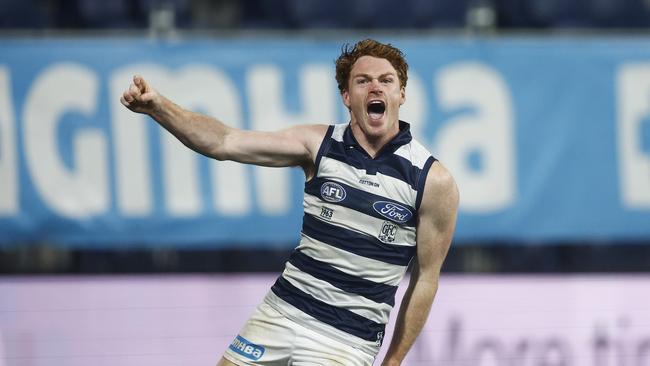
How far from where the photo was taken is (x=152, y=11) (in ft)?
23.8

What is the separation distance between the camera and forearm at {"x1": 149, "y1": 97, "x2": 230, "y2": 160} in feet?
11.5

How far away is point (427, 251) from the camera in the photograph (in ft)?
12.3

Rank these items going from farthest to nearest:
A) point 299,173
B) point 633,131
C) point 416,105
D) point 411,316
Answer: point 633,131
point 416,105
point 299,173
point 411,316

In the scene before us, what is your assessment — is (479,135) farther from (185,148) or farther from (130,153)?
(130,153)

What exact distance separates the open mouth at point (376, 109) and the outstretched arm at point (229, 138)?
0.18 m

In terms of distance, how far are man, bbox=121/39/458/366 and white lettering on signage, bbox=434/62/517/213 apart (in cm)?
307

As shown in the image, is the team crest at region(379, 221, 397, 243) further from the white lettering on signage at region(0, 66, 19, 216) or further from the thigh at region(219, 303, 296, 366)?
the white lettering on signage at region(0, 66, 19, 216)

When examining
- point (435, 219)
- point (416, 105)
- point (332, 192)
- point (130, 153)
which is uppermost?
point (416, 105)

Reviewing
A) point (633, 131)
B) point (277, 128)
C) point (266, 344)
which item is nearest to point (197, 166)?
point (277, 128)

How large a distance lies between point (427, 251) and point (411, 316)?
232 millimetres

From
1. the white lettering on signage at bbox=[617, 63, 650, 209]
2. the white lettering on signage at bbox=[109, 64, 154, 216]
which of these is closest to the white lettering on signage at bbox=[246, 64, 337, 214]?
the white lettering on signage at bbox=[109, 64, 154, 216]

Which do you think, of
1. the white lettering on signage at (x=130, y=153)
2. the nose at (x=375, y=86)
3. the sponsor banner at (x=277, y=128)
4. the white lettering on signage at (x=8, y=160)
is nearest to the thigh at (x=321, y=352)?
the nose at (x=375, y=86)

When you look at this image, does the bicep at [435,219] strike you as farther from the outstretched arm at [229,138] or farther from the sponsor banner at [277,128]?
the sponsor banner at [277,128]

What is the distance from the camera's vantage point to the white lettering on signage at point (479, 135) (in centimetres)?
681
